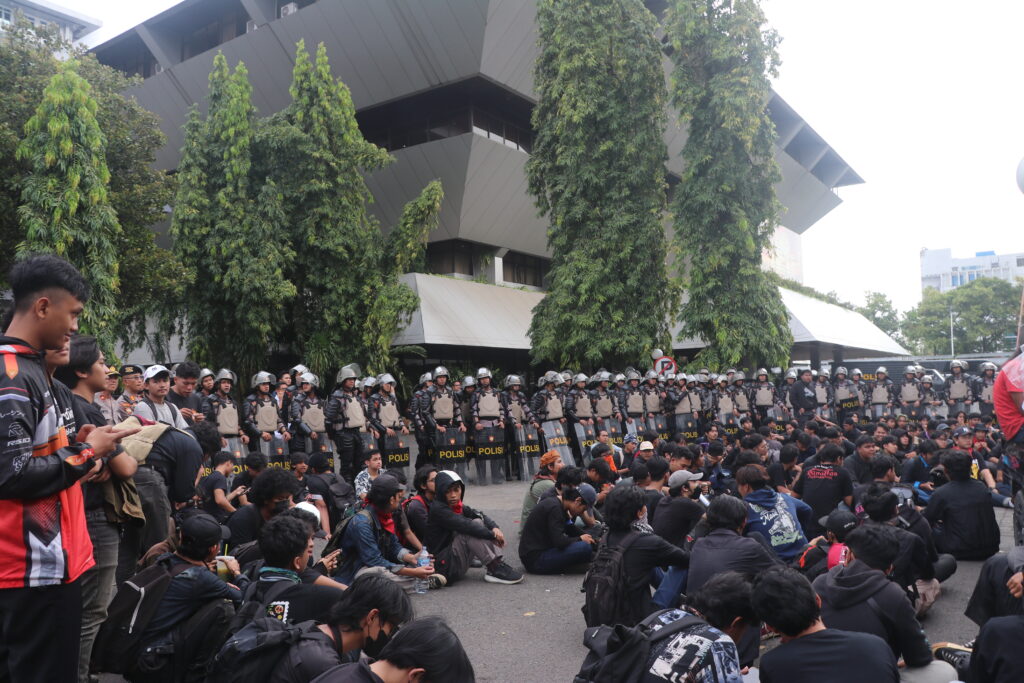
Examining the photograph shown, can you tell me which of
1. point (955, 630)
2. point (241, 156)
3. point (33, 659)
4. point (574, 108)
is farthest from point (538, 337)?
point (33, 659)

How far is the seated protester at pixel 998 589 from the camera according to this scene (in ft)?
12.4

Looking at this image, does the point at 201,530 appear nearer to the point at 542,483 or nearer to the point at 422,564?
the point at 422,564

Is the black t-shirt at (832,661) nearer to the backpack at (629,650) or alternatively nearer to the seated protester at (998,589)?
the backpack at (629,650)

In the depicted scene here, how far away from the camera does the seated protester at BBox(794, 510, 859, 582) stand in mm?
5215

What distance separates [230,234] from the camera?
18875 mm

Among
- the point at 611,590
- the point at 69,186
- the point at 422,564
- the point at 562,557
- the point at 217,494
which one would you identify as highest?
the point at 69,186

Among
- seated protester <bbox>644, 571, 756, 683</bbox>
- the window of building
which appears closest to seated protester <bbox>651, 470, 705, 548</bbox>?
seated protester <bbox>644, 571, 756, 683</bbox>

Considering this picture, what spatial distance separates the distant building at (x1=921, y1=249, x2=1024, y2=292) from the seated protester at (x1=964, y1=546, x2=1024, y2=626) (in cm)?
12397

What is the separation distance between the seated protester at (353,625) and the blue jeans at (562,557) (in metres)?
4.60

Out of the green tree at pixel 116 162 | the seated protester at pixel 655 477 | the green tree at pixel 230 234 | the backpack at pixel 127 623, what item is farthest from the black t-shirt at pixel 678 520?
the green tree at pixel 230 234

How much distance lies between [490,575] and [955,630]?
4.07 metres

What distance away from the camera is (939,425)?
12.8 m

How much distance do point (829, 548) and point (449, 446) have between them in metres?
9.63

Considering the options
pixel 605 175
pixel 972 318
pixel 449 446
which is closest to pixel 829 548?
pixel 449 446
